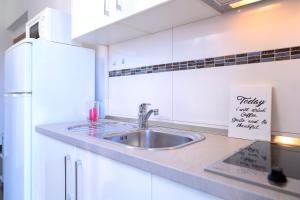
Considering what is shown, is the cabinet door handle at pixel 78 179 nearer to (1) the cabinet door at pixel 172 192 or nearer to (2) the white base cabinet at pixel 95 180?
(2) the white base cabinet at pixel 95 180

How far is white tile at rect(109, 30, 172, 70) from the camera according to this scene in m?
1.41

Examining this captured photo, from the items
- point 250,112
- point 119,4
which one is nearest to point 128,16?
point 119,4

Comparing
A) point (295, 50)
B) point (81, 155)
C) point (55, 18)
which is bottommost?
point (81, 155)

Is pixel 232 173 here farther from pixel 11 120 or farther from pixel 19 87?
pixel 11 120

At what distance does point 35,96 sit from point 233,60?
1.33 meters

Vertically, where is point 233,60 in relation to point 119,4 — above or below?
below

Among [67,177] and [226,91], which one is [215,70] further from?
[67,177]

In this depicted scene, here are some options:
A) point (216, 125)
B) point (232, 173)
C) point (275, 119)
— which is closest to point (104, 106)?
point (216, 125)

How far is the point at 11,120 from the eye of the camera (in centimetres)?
168

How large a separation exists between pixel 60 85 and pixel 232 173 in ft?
4.79

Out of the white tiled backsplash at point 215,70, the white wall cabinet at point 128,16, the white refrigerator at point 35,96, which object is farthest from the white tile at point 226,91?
the white refrigerator at point 35,96

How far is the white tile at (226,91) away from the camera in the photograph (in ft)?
3.03

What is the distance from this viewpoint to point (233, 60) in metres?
1.09

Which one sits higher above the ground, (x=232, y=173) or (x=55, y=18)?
(x=55, y=18)
